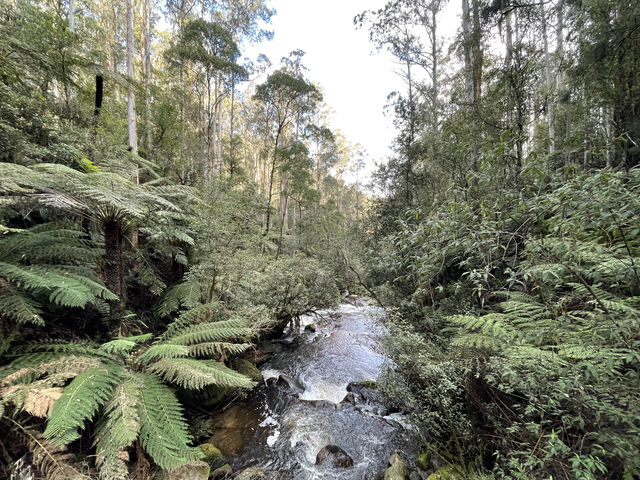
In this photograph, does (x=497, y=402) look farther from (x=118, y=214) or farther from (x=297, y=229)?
(x=297, y=229)

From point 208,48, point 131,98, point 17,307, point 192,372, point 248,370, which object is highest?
point 208,48

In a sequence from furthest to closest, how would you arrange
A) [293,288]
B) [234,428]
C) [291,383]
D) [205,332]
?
[293,288], [291,383], [234,428], [205,332]

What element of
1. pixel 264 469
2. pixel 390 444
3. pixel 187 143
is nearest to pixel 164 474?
pixel 264 469

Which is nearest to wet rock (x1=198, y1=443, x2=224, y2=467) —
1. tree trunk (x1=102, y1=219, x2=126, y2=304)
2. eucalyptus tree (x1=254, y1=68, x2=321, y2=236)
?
tree trunk (x1=102, y1=219, x2=126, y2=304)

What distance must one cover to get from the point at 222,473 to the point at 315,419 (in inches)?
53.5

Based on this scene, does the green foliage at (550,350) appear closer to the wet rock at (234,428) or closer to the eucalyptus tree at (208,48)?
the wet rock at (234,428)

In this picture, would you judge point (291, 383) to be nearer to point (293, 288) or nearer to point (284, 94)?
point (293, 288)

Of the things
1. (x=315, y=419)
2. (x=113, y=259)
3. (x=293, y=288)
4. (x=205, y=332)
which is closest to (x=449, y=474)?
(x=315, y=419)

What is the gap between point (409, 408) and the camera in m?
2.68

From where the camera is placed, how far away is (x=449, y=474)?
6.95 ft

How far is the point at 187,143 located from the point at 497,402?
1228 centimetres

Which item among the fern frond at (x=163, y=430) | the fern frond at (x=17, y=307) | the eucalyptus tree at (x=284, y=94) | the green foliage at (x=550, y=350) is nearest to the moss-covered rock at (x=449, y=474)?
the green foliage at (x=550, y=350)

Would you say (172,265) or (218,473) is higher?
(172,265)

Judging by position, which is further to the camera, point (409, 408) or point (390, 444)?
point (390, 444)
